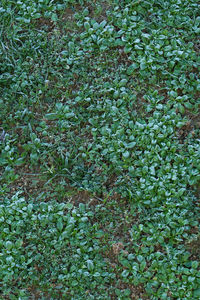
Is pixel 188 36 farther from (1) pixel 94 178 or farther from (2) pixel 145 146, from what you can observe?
Result: (1) pixel 94 178

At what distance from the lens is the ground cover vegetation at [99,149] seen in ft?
11.1

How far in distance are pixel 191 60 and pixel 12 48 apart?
169 centimetres

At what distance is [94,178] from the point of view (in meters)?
3.72

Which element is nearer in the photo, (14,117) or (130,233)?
(130,233)

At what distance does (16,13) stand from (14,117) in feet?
3.68

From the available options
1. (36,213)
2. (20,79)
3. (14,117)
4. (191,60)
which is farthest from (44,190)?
(191,60)

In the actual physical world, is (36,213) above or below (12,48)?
below

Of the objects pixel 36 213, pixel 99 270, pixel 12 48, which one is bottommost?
pixel 99 270

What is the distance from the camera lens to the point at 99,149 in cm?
381

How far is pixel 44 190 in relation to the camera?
12.2ft

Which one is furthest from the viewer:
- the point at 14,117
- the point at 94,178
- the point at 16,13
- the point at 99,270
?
the point at 16,13

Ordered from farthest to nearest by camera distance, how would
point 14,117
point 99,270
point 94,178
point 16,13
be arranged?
point 16,13 < point 14,117 < point 94,178 < point 99,270

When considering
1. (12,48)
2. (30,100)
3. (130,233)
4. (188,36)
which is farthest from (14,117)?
(188,36)

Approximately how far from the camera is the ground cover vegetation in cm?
340
